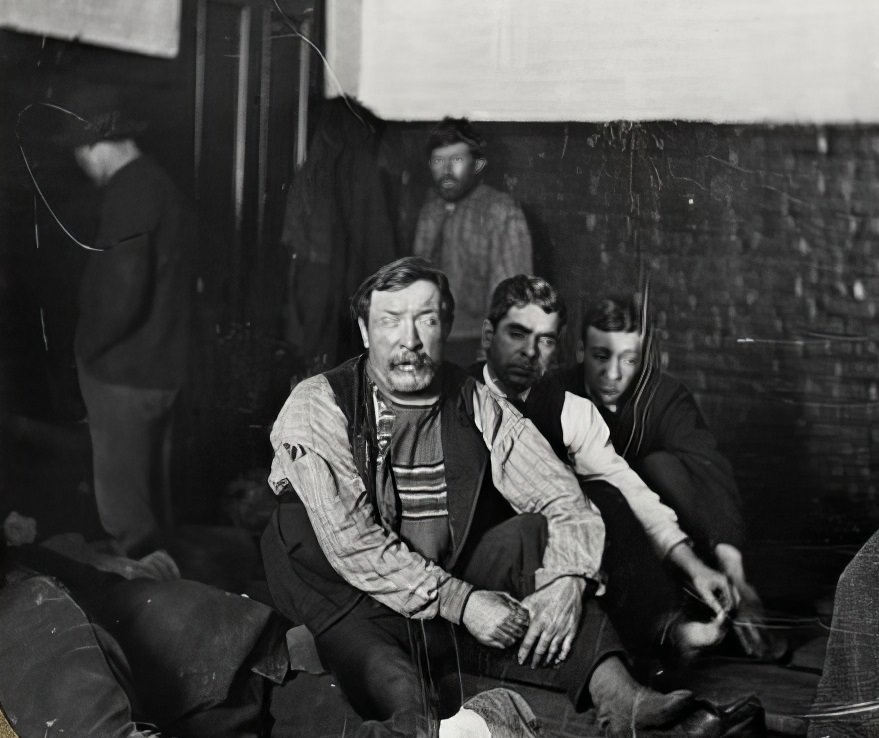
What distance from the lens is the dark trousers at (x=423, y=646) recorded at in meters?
2.14

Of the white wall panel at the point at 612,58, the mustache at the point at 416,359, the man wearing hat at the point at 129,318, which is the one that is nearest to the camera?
the white wall panel at the point at 612,58

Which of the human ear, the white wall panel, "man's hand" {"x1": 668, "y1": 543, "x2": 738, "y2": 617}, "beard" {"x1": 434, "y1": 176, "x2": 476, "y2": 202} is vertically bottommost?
"man's hand" {"x1": 668, "y1": 543, "x2": 738, "y2": 617}

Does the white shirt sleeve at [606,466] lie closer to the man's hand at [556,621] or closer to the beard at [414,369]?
the man's hand at [556,621]

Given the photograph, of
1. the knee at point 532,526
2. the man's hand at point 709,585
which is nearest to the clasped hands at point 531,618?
the knee at point 532,526

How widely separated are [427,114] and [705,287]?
703 millimetres

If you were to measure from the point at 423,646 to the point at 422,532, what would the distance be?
240mm

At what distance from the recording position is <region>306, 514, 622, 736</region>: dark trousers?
2.14 metres

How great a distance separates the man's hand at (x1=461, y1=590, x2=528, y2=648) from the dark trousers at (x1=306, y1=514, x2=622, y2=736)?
25 mm

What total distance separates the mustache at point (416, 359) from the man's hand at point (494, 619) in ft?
1.61

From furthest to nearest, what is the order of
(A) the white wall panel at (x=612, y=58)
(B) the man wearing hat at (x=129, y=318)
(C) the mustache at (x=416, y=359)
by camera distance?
(B) the man wearing hat at (x=129, y=318), (C) the mustache at (x=416, y=359), (A) the white wall panel at (x=612, y=58)

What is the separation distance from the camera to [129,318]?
2303 mm

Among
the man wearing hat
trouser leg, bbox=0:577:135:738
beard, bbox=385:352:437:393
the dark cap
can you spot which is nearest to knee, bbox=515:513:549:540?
beard, bbox=385:352:437:393

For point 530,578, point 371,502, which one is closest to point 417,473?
point 371,502

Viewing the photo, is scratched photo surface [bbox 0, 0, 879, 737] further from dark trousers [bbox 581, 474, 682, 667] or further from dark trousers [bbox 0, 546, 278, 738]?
dark trousers [bbox 581, 474, 682, 667]
